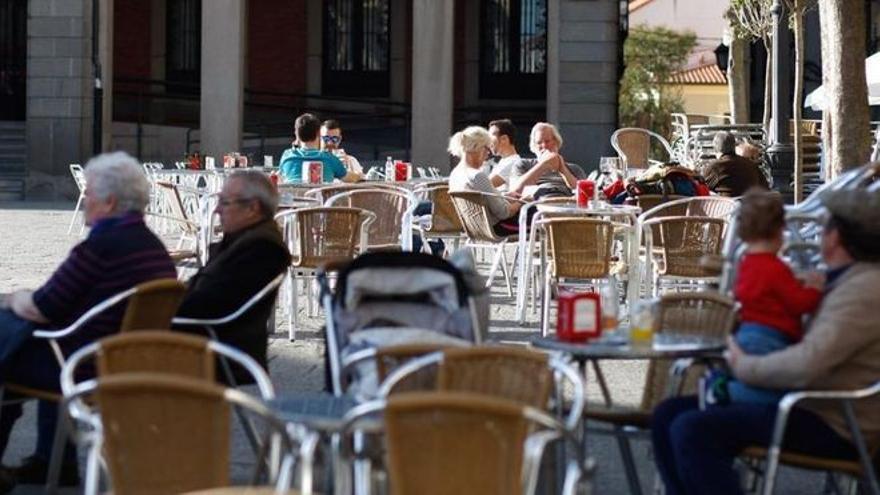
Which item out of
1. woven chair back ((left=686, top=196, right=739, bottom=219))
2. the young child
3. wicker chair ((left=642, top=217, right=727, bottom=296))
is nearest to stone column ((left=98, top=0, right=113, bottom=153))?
woven chair back ((left=686, top=196, right=739, bottom=219))

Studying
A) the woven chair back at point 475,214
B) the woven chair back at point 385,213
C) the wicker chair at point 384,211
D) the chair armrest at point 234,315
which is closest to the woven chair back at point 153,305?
the chair armrest at point 234,315

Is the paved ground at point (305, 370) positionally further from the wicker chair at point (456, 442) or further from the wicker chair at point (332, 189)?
the wicker chair at point (456, 442)

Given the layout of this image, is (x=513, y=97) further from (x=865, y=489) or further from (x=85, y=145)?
(x=865, y=489)

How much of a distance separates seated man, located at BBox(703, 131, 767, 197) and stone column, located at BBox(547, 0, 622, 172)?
1445 centimetres

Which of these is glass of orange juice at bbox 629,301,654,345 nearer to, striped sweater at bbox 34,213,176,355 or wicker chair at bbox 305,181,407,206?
striped sweater at bbox 34,213,176,355

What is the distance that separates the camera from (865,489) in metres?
7.61

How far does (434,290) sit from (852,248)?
161 centimetres

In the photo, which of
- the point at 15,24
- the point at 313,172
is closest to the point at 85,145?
the point at 15,24

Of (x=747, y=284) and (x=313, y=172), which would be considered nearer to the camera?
(x=747, y=284)

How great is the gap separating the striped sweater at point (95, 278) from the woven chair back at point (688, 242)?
5.71 meters

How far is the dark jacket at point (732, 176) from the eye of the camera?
1689 centimetres

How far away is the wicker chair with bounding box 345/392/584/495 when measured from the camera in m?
5.30

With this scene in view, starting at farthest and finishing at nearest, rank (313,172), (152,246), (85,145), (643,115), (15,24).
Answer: (643,115), (15,24), (85,145), (313,172), (152,246)

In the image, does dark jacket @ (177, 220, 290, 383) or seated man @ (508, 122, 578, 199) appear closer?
dark jacket @ (177, 220, 290, 383)
